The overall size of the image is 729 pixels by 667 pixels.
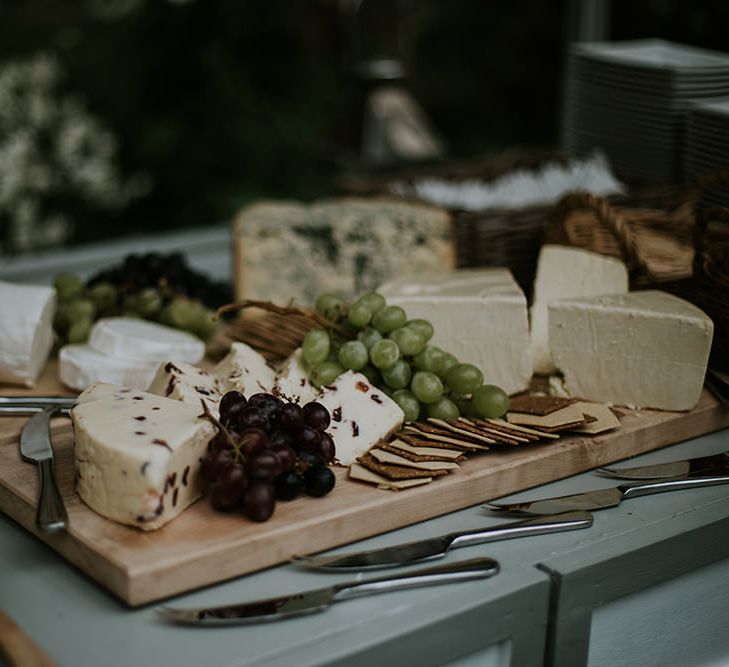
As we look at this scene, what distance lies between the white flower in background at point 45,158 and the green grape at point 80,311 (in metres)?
1.39

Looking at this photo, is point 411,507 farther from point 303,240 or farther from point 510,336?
point 303,240

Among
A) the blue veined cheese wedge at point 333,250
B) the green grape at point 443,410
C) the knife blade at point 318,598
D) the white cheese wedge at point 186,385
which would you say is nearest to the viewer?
the knife blade at point 318,598

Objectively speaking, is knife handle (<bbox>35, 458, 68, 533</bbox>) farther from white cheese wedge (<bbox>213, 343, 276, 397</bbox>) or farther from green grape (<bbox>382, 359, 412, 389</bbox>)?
green grape (<bbox>382, 359, 412, 389</bbox>)

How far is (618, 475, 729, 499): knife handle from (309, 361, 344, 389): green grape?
42cm

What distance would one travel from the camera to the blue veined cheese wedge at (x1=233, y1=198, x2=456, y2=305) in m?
1.77

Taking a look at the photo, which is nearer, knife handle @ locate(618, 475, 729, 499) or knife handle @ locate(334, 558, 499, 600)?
knife handle @ locate(334, 558, 499, 600)

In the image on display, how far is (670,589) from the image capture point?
1184 mm

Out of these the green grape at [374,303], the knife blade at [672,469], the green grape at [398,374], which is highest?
the green grape at [374,303]

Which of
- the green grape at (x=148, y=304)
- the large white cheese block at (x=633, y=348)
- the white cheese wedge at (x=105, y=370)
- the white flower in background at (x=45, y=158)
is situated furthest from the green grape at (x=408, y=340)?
the white flower in background at (x=45, y=158)

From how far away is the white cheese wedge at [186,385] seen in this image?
1190 millimetres

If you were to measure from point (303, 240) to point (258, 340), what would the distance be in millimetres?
301

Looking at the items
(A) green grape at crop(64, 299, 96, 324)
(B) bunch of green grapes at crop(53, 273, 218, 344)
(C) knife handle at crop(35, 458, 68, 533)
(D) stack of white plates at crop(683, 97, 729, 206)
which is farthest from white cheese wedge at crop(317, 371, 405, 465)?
(D) stack of white plates at crop(683, 97, 729, 206)

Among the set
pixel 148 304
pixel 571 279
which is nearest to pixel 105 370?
pixel 148 304

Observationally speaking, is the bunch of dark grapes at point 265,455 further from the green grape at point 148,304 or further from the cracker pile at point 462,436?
the green grape at point 148,304
